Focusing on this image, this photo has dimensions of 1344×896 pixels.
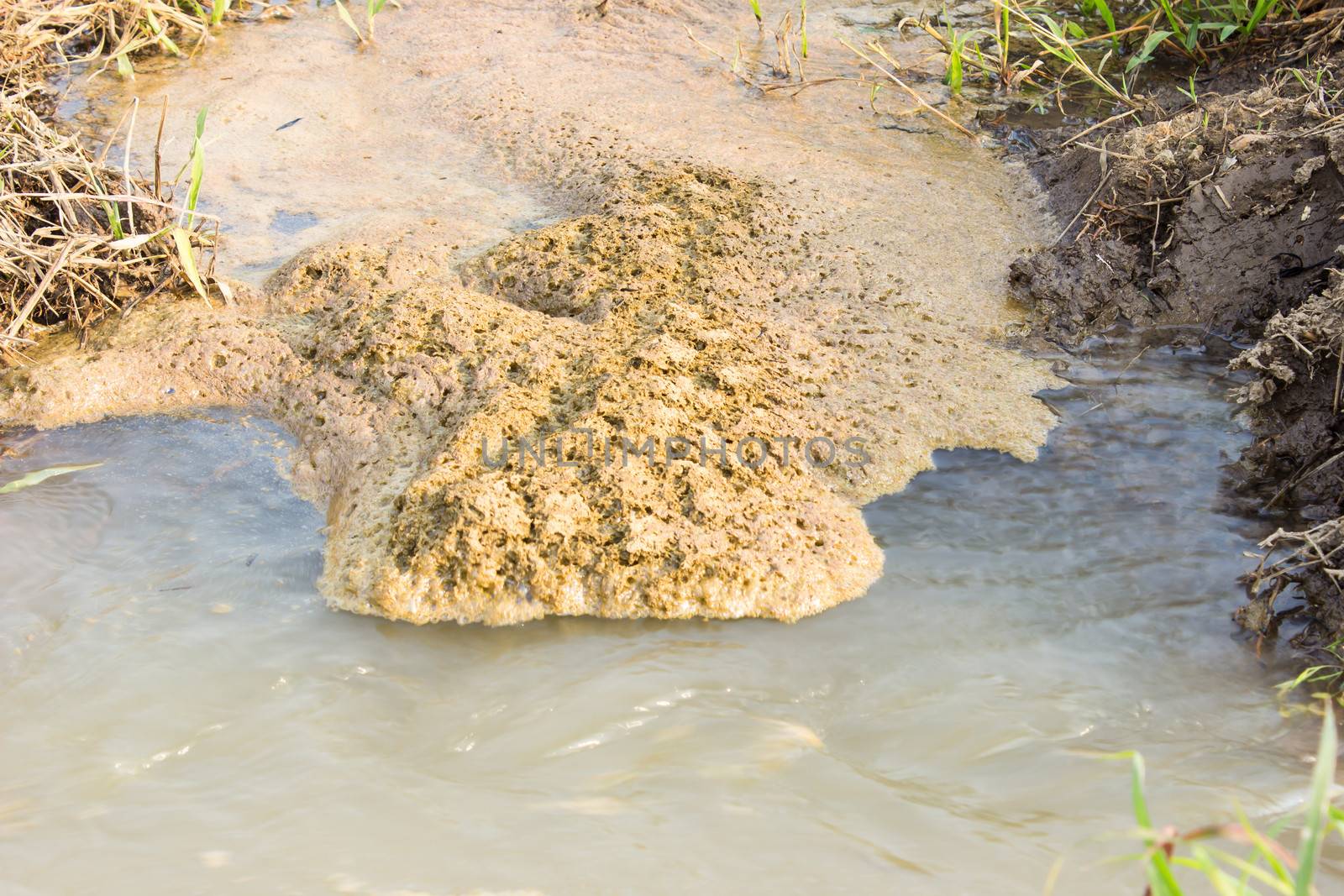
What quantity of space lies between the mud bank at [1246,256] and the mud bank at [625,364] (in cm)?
24

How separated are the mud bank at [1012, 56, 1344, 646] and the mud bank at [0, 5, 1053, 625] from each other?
24cm

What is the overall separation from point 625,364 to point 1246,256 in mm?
1807

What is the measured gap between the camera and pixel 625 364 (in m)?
2.41

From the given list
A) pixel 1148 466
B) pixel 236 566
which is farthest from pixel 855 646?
pixel 236 566

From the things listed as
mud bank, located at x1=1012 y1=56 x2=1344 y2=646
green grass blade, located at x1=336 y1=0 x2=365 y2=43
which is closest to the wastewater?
mud bank, located at x1=1012 y1=56 x2=1344 y2=646

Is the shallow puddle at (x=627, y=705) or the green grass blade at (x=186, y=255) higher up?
the green grass blade at (x=186, y=255)

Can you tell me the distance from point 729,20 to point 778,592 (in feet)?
10.6

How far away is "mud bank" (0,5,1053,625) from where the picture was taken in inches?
82.0

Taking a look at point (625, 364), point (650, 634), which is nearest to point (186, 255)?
point (625, 364)

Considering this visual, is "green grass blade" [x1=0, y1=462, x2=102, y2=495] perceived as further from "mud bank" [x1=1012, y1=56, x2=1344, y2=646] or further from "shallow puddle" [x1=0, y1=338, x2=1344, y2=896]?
"mud bank" [x1=1012, y1=56, x2=1344, y2=646]

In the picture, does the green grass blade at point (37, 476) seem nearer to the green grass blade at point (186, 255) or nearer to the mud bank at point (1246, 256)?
the green grass blade at point (186, 255)

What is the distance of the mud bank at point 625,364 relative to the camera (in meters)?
2.08

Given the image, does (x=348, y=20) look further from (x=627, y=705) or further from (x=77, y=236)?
(x=627, y=705)

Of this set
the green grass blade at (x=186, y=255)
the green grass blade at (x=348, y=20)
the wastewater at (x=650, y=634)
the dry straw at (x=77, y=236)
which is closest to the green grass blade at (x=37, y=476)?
the wastewater at (x=650, y=634)
